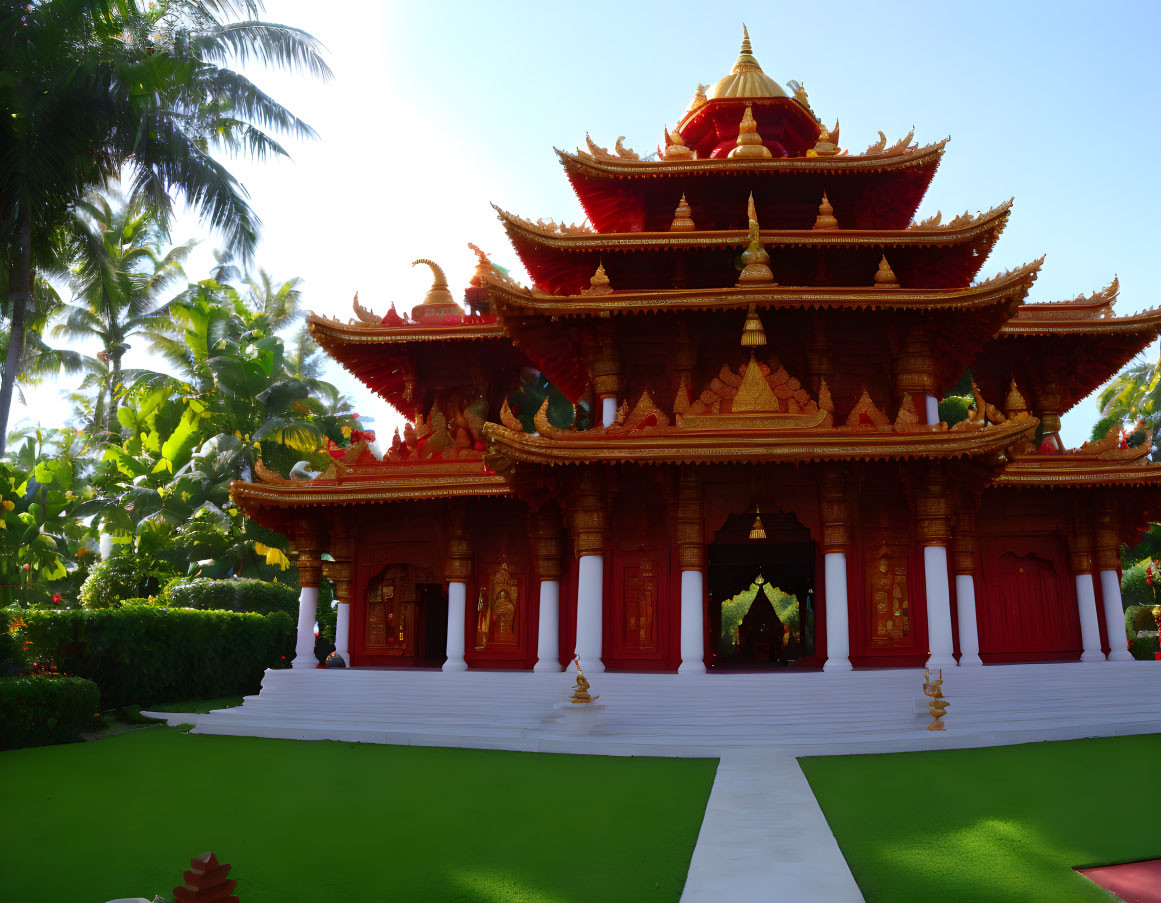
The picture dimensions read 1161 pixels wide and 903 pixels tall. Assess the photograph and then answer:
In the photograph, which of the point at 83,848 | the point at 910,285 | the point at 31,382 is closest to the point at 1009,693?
the point at 910,285

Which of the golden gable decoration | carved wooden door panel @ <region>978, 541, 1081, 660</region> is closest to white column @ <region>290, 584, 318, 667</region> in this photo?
the golden gable decoration


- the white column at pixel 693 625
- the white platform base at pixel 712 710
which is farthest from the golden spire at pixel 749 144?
the white platform base at pixel 712 710

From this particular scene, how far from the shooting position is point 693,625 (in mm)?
14961

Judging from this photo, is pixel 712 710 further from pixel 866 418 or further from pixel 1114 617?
pixel 1114 617

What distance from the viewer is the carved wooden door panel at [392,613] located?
61.3ft

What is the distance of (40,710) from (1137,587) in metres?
35.7

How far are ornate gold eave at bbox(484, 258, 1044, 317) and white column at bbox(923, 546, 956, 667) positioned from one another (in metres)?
4.32

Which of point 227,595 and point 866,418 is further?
point 227,595

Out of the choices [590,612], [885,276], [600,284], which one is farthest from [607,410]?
[885,276]

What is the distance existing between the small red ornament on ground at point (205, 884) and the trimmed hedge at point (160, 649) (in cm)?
1534

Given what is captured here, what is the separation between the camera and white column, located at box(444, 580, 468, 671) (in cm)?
1694

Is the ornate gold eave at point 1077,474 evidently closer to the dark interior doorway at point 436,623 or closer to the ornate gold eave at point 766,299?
the ornate gold eave at point 766,299

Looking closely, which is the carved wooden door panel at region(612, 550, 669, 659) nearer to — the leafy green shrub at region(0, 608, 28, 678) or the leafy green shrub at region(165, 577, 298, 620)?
the leafy green shrub at region(0, 608, 28, 678)

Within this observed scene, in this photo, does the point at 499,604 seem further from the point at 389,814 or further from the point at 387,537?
the point at 389,814
